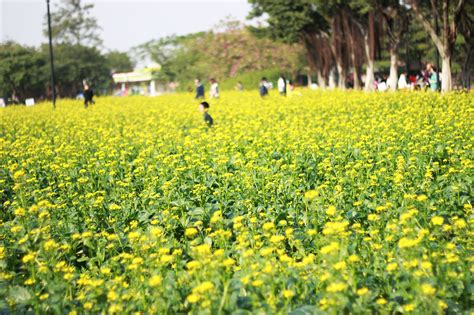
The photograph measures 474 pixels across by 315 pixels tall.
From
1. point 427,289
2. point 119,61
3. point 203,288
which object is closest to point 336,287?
point 427,289

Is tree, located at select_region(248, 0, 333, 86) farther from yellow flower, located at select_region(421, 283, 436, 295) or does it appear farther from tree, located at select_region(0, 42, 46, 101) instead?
yellow flower, located at select_region(421, 283, 436, 295)

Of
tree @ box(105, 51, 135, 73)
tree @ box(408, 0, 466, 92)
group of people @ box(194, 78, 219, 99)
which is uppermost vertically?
tree @ box(105, 51, 135, 73)

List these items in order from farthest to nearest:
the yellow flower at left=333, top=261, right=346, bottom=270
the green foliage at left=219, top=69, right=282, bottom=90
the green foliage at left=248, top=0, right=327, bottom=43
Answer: the green foliage at left=219, top=69, right=282, bottom=90 → the green foliage at left=248, top=0, right=327, bottom=43 → the yellow flower at left=333, top=261, right=346, bottom=270

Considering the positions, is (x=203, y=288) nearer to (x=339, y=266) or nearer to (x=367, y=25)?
(x=339, y=266)

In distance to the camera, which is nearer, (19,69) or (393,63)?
(393,63)

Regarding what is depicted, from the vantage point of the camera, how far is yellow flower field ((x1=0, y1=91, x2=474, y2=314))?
394 centimetres

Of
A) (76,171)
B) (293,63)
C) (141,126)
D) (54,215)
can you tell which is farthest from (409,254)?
(293,63)

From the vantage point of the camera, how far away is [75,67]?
192 ft

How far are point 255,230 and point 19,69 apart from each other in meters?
43.8

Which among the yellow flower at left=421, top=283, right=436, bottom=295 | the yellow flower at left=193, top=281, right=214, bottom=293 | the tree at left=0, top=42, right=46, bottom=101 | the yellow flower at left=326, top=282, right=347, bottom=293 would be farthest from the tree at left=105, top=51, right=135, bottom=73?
the yellow flower at left=421, top=283, right=436, bottom=295

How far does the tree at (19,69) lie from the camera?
4241cm

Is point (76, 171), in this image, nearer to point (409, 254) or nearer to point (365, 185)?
point (365, 185)

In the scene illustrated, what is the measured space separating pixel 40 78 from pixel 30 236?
46513mm

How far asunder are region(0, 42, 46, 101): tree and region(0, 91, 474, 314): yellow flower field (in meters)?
33.3
